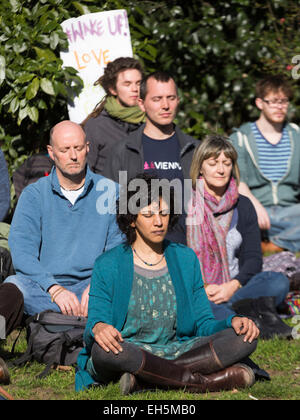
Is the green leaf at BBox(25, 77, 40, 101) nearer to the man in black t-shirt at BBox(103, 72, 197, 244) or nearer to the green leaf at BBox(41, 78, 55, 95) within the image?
the green leaf at BBox(41, 78, 55, 95)

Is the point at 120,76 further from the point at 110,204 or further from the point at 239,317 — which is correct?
the point at 239,317

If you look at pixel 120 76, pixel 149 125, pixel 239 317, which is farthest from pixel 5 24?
pixel 239 317

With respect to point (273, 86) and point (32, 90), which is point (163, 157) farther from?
point (273, 86)

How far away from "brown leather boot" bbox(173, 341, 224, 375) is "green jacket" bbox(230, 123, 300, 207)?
144 inches

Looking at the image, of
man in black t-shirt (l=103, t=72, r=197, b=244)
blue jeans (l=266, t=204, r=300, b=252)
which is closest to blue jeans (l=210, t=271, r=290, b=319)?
man in black t-shirt (l=103, t=72, r=197, b=244)

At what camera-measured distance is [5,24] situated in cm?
733

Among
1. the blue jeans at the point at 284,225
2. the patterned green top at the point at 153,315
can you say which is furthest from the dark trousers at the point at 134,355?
the blue jeans at the point at 284,225

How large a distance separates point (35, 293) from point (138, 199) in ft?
4.12

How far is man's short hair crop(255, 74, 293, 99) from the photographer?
27.1 ft

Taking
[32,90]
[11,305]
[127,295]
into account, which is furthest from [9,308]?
[32,90]

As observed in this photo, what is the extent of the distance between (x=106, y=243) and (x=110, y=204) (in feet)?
0.92

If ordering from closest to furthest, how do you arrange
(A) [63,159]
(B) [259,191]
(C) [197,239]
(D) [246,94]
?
(A) [63,159] < (C) [197,239] < (B) [259,191] < (D) [246,94]

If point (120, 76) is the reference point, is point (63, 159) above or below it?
below

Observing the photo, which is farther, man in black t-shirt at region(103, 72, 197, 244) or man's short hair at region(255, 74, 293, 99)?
man's short hair at region(255, 74, 293, 99)
